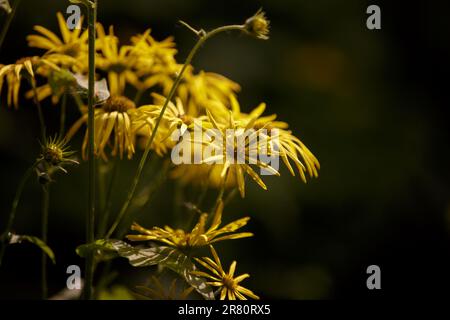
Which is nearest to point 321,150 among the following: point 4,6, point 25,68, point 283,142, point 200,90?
point 200,90

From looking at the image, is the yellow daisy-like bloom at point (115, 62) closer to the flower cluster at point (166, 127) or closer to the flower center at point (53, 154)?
the flower cluster at point (166, 127)

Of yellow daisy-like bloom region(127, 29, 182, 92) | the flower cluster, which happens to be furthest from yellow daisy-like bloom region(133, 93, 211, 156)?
yellow daisy-like bloom region(127, 29, 182, 92)

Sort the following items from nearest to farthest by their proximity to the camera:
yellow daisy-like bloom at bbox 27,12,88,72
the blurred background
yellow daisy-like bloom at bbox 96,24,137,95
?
yellow daisy-like bloom at bbox 27,12,88,72
yellow daisy-like bloom at bbox 96,24,137,95
the blurred background

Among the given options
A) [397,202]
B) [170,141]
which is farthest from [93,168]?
[397,202]

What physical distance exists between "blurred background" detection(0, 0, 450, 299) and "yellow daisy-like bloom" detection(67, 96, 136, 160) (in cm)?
108

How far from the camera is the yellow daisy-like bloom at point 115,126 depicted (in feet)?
3.77

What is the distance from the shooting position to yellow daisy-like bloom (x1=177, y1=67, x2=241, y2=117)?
1.39 meters

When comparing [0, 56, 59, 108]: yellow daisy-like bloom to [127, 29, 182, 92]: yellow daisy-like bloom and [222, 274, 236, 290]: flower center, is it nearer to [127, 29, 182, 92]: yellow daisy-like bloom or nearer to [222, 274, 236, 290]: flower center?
[127, 29, 182, 92]: yellow daisy-like bloom

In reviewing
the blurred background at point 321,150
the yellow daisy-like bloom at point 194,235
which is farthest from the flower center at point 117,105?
the blurred background at point 321,150

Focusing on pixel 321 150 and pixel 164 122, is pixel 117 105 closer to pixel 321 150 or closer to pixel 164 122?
pixel 164 122

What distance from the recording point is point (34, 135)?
2.58 m

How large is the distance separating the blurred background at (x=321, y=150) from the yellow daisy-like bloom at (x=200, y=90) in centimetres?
86

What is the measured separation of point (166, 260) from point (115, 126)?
0.29 metres

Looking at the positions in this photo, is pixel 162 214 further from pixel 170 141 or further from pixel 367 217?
pixel 170 141
